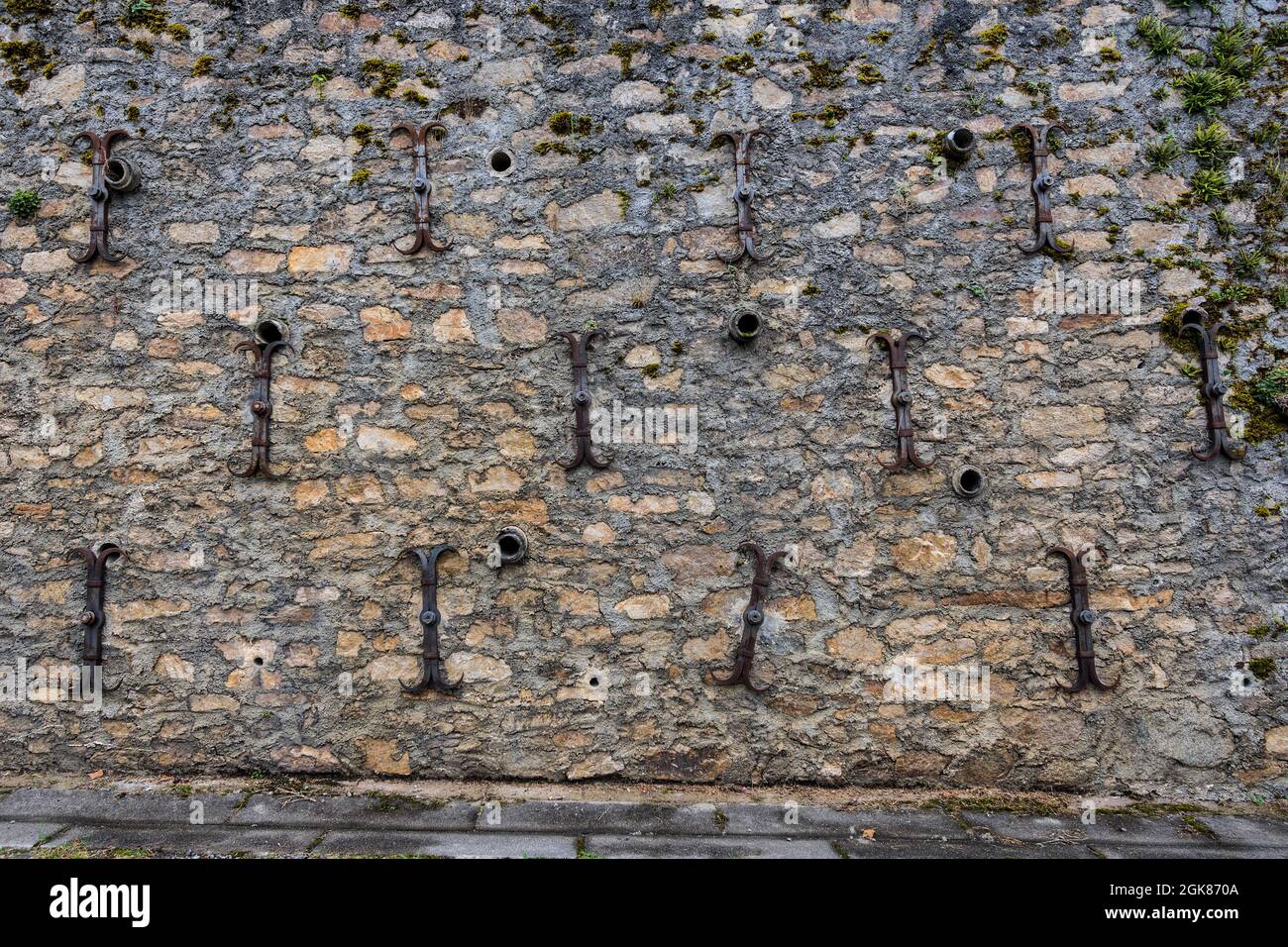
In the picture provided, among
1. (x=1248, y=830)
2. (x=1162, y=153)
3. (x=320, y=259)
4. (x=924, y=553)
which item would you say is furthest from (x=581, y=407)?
(x=1248, y=830)

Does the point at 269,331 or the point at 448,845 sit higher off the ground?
the point at 269,331

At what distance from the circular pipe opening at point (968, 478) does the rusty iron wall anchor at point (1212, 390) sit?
0.92 m

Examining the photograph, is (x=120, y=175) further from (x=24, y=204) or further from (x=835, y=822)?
(x=835, y=822)

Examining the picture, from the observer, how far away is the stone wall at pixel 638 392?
3396mm

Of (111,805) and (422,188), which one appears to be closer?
(111,805)

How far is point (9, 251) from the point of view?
3.59 meters

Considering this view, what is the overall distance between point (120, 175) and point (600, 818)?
3499 mm

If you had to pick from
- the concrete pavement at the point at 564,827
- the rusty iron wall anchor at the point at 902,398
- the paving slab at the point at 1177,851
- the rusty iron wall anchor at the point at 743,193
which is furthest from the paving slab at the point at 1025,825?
the rusty iron wall anchor at the point at 743,193

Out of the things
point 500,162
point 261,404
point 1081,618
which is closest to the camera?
point 1081,618

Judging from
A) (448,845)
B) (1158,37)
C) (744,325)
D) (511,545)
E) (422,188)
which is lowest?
(448,845)

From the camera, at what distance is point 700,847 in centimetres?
293

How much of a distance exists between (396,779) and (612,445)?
1.69 meters

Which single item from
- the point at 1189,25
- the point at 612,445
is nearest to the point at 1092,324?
the point at 1189,25

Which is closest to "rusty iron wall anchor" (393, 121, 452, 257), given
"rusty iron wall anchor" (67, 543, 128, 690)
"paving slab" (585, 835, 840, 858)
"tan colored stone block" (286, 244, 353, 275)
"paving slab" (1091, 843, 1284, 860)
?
"tan colored stone block" (286, 244, 353, 275)
